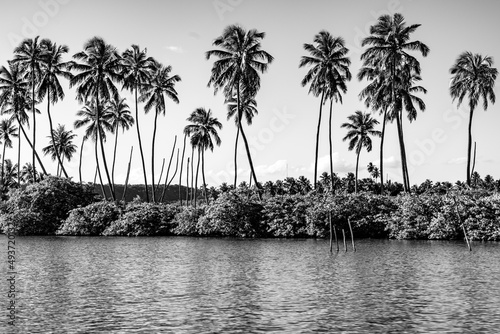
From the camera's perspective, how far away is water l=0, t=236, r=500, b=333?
17.9 metres

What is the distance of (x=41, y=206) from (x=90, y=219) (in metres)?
6.57

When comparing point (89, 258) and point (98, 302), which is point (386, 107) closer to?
point (89, 258)

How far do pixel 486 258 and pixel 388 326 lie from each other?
875 inches

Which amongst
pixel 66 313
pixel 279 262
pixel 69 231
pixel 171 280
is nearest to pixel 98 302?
pixel 66 313

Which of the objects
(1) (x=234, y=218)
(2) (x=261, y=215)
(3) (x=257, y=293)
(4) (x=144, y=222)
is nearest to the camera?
(3) (x=257, y=293)

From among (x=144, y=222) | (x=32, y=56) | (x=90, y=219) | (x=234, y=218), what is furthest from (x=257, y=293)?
(x=32, y=56)

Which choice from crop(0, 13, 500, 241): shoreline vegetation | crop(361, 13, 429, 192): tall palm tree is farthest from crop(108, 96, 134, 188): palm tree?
crop(361, 13, 429, 192): tall palm tree

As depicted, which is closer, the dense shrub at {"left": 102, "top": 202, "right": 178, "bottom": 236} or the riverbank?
the riverbank

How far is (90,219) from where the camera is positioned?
68750 millimetres

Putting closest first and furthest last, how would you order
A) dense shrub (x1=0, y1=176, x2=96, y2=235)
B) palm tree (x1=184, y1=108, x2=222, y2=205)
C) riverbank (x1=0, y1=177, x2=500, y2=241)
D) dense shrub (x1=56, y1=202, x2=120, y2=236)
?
riverbank (x1=0, y1=177, x2=500, y2=241)
dense shrub (x1=56, y1=202, x2=120, y2=236)
dense shrub (x1=0, y1=176, x2=96, y2=235)
palm tree (x1=184, y1=108, x2=222, y2=205)

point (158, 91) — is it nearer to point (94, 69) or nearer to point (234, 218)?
point (94, 69)

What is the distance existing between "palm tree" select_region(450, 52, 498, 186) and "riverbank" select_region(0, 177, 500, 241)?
14.8 metres

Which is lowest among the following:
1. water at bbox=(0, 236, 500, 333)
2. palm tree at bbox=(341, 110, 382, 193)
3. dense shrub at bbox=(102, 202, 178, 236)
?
water at bbox=(0, 236, 500, 333)

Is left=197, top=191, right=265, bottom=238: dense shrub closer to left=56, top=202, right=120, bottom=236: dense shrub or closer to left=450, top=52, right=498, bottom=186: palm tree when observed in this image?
left=56, top=202, right=120, bottom=236: dense shrub
